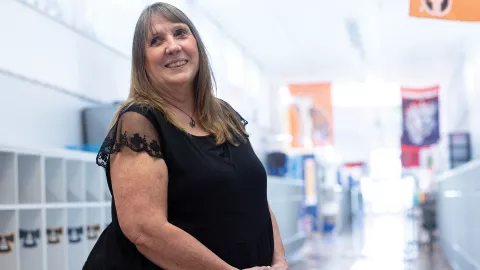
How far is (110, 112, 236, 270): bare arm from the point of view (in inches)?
58.4

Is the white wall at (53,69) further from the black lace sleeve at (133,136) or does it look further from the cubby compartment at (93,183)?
the black lace sleeve at (133,136)

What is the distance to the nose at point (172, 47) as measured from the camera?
1.66 metres

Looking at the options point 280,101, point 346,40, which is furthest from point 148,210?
point 280,101

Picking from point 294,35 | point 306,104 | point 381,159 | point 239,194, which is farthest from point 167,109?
point 381,159

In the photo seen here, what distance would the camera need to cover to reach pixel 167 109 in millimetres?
1641

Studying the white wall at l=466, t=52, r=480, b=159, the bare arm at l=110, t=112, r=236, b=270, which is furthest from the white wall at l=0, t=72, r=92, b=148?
the white wall at l=466, t=52, r=480, b=159

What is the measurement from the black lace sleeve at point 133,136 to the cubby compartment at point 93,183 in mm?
2864

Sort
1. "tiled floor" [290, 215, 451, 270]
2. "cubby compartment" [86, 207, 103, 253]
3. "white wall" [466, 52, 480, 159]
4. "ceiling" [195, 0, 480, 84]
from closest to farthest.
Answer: "cubby compartment" [86, 207, 103, 253], "tiled floor" [290, 215, 451, 270], "ceiling" [195, 0, 480, 84], "white wall" [466, 52, 480, 159]

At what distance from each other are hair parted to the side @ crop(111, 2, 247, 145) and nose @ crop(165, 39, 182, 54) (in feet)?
0.20

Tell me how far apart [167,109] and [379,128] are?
24.4 m

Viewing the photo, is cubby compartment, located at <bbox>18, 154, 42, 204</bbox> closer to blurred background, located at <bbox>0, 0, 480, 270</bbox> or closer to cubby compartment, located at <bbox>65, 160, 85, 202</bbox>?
blurred background, located at <bbox>0, 0, 480, 270</bbox>

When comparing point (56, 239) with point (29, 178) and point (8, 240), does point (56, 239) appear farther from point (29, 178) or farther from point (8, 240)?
point (8, 240)

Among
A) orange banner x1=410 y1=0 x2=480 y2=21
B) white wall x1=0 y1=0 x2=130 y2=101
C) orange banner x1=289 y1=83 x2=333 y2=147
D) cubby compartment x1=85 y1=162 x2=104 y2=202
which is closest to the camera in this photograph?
orange banner x1=410 y1=0 x2=480 y2=21

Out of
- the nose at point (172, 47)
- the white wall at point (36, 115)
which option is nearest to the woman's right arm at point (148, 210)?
the nose at point (172, 47)
